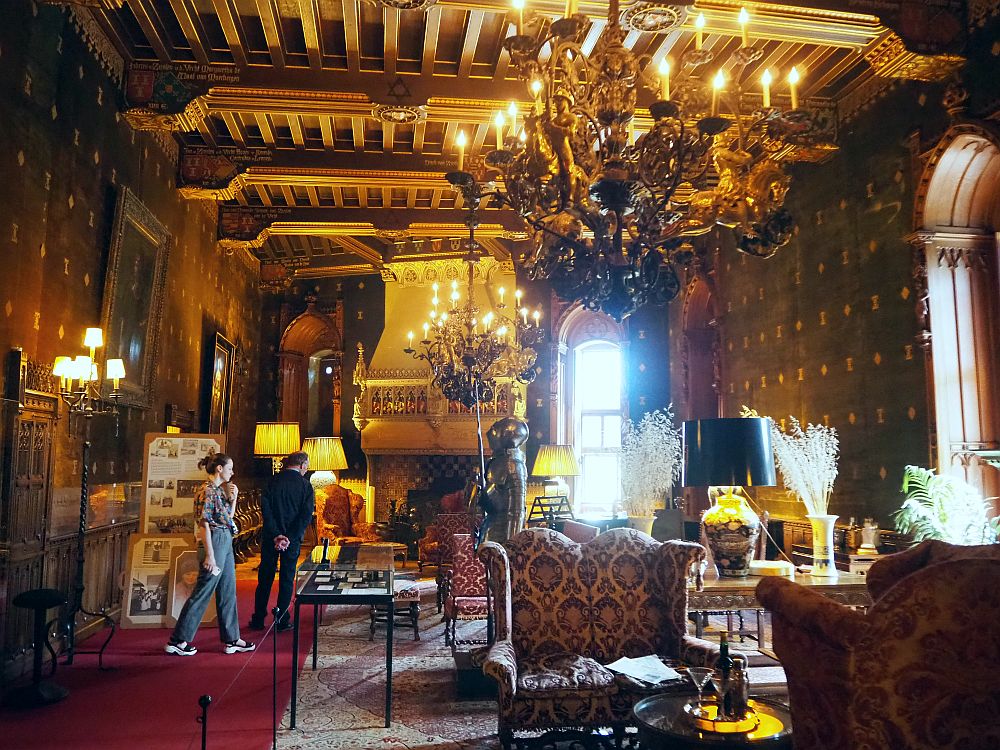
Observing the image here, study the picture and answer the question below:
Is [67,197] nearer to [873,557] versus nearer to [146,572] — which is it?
[146,572]

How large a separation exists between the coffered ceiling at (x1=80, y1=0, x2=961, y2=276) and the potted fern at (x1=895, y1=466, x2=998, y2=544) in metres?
3.21

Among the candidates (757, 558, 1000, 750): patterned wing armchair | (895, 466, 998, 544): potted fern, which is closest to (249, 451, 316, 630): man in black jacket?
(895, 466, 998, 544): potted fern

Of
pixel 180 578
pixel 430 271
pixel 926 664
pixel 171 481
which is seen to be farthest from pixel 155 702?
pixel 430 271

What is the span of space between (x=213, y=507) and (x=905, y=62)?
6.66 m

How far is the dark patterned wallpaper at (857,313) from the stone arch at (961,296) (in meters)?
0.17

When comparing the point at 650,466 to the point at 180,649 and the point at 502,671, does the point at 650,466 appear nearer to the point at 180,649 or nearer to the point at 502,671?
the point at 180,649

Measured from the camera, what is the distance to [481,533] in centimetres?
610

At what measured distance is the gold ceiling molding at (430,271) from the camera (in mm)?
13203

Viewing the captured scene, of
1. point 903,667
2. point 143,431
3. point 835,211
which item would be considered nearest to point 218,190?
point 143,431

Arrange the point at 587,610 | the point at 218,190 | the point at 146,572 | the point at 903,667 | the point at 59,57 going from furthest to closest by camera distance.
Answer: the point at 218,190 → the point at 146,572 → the point at 59,57 → the point at 587,610 → the point at 903,667

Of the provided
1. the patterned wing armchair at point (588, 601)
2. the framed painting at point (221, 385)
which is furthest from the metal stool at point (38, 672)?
the framed painting at point (221, 385)

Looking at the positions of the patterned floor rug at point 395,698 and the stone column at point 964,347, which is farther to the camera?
the stone column at point 964,347

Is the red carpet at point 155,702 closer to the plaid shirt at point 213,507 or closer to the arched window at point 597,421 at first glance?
the plaid shirt at point 213,507

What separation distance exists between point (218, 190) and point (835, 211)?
7.01 m
